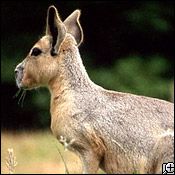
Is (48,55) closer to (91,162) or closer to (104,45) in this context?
(91,162)

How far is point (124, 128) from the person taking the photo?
8203mm

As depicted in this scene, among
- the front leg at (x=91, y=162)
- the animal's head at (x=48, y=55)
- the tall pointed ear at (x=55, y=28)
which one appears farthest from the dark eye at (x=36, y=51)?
the front leg at (x=91, y=162)

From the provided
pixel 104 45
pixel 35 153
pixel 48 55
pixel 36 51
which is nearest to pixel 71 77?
pixel 48 55

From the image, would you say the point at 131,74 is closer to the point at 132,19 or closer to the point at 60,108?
the point at 132,19

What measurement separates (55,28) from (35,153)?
8.44m

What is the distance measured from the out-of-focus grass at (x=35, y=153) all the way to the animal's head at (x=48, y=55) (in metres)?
5.27

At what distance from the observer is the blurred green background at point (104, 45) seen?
21.4 m

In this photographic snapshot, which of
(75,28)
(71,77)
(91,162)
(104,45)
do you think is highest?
(75,28)

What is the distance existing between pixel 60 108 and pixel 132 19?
558 inches

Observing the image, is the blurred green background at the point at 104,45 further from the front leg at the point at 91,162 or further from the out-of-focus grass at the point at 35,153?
the front leg at the point at 91,162

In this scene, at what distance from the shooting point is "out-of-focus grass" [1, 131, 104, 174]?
15.0 m

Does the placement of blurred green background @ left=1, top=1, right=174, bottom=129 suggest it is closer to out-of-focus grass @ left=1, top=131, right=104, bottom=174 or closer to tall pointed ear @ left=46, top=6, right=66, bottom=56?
out-of-focus grass @ left=1, top=131, right=104, bottom=174

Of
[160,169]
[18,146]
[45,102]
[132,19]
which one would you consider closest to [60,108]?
[160,169]

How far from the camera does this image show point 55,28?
28.2ft
